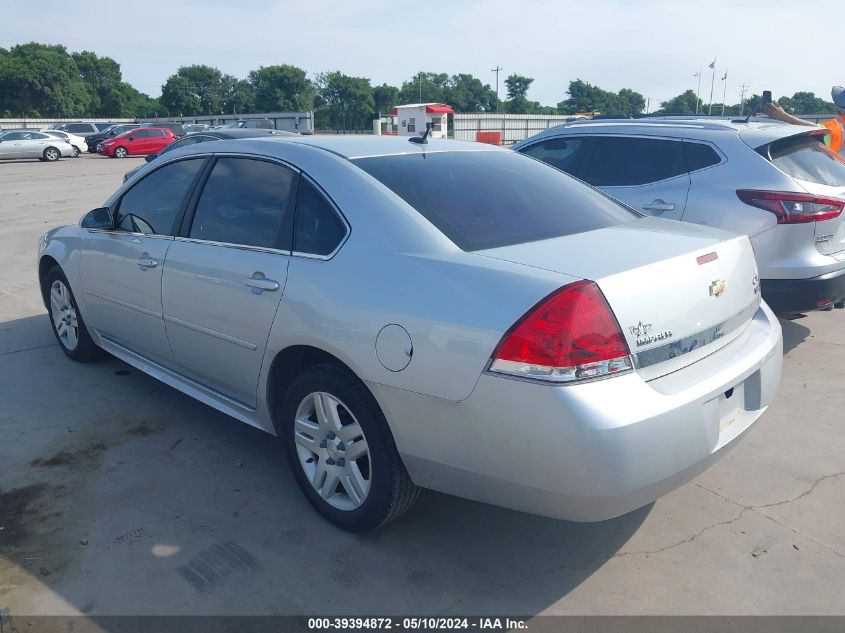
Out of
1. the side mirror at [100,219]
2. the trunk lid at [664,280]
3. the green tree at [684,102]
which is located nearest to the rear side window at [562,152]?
the trunk lid at [664,280]

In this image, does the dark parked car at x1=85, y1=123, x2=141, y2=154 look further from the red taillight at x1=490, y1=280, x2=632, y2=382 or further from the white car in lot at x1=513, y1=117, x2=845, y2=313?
the red taillight at x1=490, y1=280, x2=632, y2=382

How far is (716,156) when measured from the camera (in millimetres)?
5250

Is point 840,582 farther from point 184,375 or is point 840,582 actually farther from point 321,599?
point 184,375

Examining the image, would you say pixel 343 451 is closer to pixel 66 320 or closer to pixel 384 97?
pixel 66 320

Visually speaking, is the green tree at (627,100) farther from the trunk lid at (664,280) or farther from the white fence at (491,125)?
the trunk lid at (664,280)

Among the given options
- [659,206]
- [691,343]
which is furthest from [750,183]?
[691,343]

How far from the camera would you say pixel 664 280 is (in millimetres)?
2543

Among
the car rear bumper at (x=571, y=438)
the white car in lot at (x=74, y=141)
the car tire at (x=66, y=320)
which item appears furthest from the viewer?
the white car in lot at (x=74, y=141)

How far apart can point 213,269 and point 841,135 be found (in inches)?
355

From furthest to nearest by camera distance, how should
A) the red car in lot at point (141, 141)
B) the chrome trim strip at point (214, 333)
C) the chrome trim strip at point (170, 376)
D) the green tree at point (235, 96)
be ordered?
the green tree at point (235, 96) < the red car in lot at point (141, 141) < the chrome trim strip at point (170, 376) < the chrome trim strip at point (214, 333)

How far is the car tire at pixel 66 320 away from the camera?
495cm

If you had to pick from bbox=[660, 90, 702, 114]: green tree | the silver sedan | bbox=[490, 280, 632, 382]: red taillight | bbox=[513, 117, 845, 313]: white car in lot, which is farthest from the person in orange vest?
bbox=[660, 90, 702, 114]: green tree

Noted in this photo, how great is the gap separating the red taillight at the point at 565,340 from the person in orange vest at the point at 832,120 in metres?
5.03

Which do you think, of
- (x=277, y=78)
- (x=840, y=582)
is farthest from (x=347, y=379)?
(x=277, y=78)
